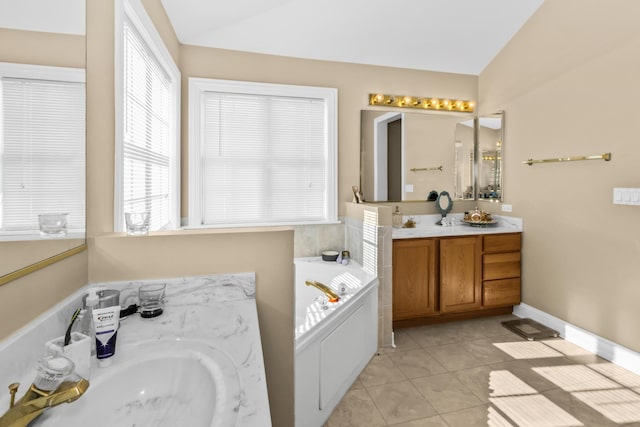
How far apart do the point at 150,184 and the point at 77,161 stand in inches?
45.8

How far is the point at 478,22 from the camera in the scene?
10.6ft

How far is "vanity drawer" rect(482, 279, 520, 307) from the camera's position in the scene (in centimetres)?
328

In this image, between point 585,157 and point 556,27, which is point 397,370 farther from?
point 556,27

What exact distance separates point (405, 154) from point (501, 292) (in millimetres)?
1644

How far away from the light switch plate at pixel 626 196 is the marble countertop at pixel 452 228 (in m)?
0.95

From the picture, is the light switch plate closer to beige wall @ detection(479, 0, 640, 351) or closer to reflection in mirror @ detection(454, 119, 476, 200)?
beige wall @ detection(479, 0, 640, 351)

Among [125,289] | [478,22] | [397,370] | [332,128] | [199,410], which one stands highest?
[478,22]

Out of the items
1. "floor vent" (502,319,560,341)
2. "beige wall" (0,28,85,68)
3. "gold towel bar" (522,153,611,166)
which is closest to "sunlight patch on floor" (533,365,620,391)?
"floor vent" (502,319,560,341)

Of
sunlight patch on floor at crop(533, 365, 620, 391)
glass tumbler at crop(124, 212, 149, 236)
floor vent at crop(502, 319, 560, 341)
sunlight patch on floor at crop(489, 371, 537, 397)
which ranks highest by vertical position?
glass tumbler at crop(124, 212, 149, 236)

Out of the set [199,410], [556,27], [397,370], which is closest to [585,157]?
[556,27]

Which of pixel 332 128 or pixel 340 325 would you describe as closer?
pixel 340 325

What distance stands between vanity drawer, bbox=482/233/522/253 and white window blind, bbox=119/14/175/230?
2.86 m

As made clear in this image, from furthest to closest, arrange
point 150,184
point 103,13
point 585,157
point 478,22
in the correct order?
1. point 478,22
2. point 585,157
3. point 150,184
4. point 103,13

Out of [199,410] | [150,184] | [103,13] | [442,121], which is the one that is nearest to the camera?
[199,410]
